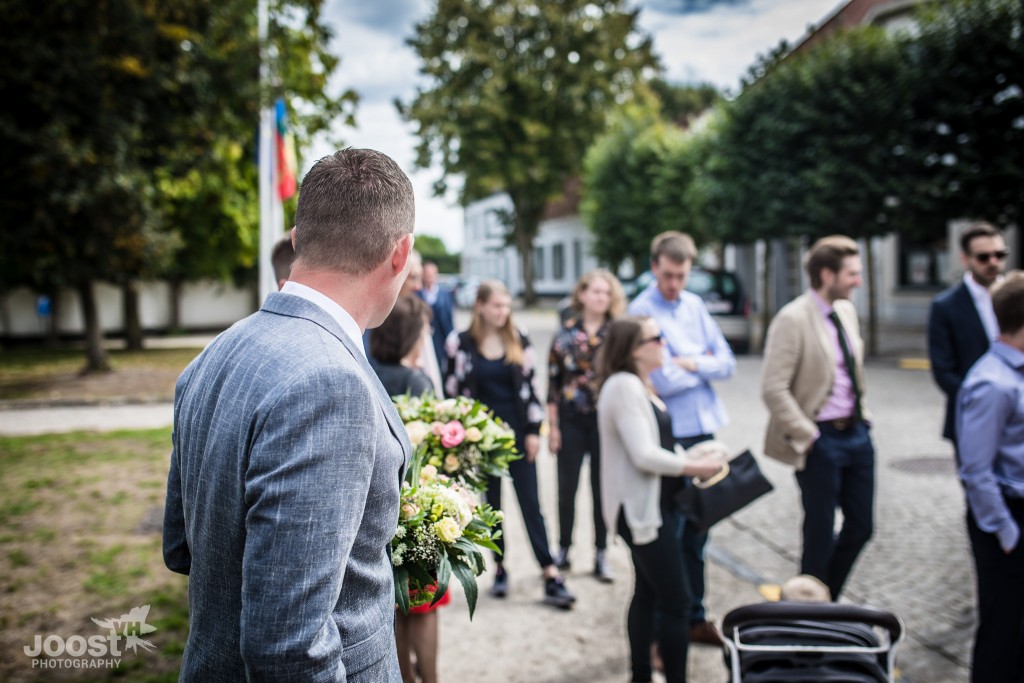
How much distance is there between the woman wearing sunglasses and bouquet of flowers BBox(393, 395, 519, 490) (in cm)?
66

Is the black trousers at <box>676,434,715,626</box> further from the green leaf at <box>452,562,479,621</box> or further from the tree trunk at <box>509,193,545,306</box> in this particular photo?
the tree trunk at <box>509,193,545,306</box>

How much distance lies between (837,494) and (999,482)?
110cm

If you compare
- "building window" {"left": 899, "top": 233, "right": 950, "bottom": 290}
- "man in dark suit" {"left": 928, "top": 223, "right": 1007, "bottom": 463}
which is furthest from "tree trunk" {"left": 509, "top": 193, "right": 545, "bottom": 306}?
"man in dark suit" {"left": 928, "top": 223, "right": 1007, "bottom": 463}

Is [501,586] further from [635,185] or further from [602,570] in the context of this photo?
[635,185]

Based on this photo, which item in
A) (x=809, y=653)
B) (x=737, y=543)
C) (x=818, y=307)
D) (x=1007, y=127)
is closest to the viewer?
(x=809, y=653)

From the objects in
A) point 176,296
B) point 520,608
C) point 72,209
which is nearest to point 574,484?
point 520,608

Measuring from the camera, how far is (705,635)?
→ 164 inches

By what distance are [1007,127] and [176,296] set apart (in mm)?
26670

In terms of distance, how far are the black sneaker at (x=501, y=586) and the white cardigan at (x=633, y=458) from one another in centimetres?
153

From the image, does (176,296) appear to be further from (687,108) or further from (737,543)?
(687,108)

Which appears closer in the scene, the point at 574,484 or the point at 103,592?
the point at 103,592

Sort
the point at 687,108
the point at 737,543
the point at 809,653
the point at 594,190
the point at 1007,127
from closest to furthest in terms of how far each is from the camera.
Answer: the point at 809,653 < the point at 737,543 < the point at 1007,127 < the point at 594,190 < the point at 687,108

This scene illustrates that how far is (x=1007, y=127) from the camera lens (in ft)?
47.2
